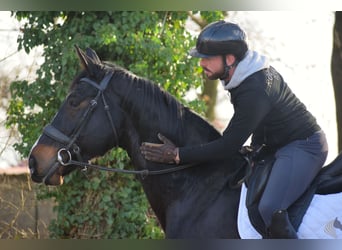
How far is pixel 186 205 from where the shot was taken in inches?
198

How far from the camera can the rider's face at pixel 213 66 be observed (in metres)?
5.01

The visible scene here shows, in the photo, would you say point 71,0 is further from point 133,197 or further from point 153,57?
point 133,197

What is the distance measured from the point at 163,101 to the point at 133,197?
12.1ft

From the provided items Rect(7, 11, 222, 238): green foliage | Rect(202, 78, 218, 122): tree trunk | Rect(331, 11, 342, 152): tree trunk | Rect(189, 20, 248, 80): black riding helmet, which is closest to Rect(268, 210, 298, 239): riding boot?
Rect(189, 20, 248, 80): black riding helmet

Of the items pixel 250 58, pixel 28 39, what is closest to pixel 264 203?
pixel 250 58

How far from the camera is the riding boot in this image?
4684mm

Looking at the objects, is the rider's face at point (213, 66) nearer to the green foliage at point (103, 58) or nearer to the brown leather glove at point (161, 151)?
the brown leather glove at point (161, 151)

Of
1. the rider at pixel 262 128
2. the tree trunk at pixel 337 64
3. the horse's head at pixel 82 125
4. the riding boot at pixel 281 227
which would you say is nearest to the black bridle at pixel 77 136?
the horse's head at pixel 82 125

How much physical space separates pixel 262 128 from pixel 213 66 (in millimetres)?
543

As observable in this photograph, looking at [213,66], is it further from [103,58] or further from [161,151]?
[103,58]

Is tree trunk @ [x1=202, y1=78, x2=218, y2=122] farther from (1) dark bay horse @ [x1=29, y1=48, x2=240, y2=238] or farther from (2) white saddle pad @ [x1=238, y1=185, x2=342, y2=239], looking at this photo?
(2) white saddle pad @ [x1=238, y1=185, x2=342, y2=239]

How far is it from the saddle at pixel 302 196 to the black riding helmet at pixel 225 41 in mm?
677

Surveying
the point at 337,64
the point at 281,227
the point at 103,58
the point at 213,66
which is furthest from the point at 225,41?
the point at 337,64

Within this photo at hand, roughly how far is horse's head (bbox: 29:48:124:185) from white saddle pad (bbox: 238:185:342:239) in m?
1.14
